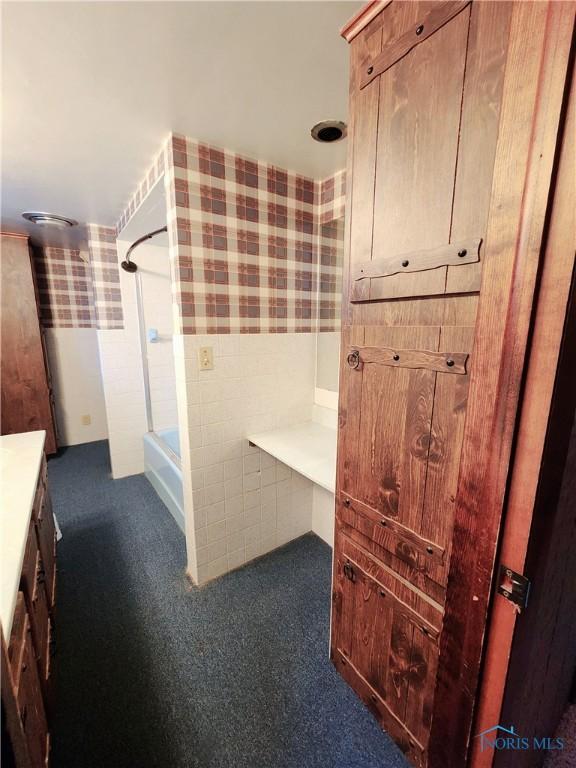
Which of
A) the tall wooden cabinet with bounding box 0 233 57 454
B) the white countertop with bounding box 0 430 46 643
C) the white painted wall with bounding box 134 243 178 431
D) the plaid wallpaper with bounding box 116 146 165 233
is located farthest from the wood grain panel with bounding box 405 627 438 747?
the tall wooden cabinet with bounding box 0 233 57 454

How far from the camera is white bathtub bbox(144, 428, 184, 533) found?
221cm

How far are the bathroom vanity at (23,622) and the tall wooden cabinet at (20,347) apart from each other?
2.11m

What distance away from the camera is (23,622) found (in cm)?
86

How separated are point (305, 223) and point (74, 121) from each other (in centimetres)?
116

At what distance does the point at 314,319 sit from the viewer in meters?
2.02

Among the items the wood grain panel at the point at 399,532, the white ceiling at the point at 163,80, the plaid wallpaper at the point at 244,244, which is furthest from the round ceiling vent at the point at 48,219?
the wood grain panel at the point at 399,532

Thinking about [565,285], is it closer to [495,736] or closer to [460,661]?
[460,661]

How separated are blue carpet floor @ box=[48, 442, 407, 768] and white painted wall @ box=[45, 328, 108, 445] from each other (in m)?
1.99

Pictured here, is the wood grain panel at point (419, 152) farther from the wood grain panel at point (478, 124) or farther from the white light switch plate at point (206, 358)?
the white light switch plate at point (206, 358)

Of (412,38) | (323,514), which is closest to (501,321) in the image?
(412,38)

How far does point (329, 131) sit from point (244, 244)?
0.62m

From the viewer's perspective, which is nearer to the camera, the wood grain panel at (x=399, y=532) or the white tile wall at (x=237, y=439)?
the wood grain panel at (x=399, y=532)

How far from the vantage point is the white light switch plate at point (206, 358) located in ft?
5.24

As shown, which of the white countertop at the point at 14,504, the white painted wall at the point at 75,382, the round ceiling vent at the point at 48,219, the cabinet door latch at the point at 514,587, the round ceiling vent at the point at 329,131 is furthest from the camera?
the white painted wall at the point at 75,382
